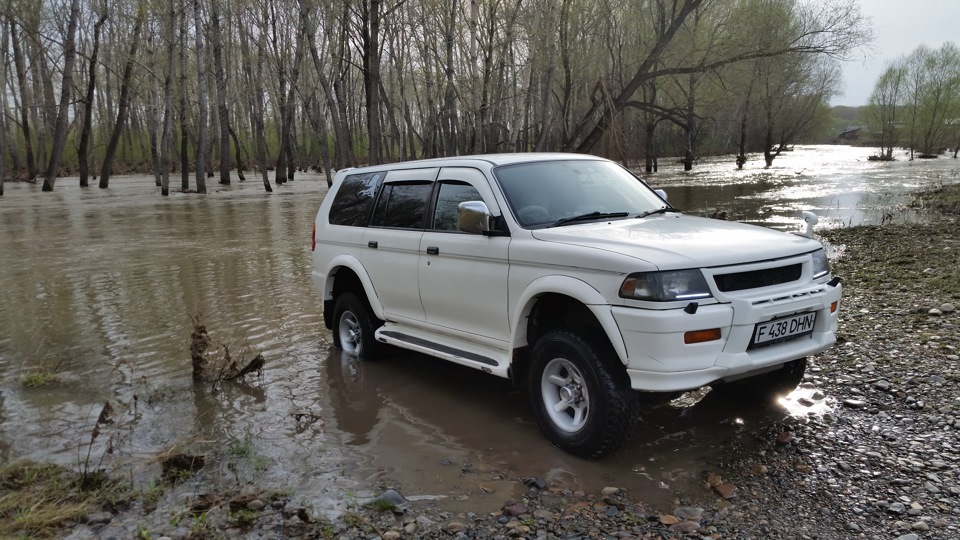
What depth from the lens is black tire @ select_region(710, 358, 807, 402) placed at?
5285mm

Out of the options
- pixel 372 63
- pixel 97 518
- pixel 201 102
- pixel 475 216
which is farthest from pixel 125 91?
pixel 97 518

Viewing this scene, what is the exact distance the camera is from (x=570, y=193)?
564 centimetres

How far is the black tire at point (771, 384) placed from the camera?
17.3 feet

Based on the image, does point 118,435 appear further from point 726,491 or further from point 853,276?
point 853,276

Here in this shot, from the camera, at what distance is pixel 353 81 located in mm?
58750

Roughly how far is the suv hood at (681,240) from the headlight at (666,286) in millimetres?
53

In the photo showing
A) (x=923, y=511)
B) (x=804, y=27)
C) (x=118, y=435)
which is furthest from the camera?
(x=804, y=27)

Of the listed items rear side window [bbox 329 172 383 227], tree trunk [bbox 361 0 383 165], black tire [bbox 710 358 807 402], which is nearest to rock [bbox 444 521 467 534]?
black tire [bbox 710 358 807 402]

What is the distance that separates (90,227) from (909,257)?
19.9m

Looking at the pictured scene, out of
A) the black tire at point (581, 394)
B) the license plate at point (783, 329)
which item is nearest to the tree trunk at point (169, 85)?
the black tire at point (581, 394)

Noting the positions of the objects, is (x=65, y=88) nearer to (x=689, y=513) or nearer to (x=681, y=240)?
(x=681, y=240)

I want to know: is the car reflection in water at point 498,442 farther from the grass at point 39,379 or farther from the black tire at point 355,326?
the grass at point 39,379

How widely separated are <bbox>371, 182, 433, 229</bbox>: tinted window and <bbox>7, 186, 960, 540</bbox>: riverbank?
235cm

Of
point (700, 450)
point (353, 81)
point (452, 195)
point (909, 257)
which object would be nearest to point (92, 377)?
point (452, 195)
